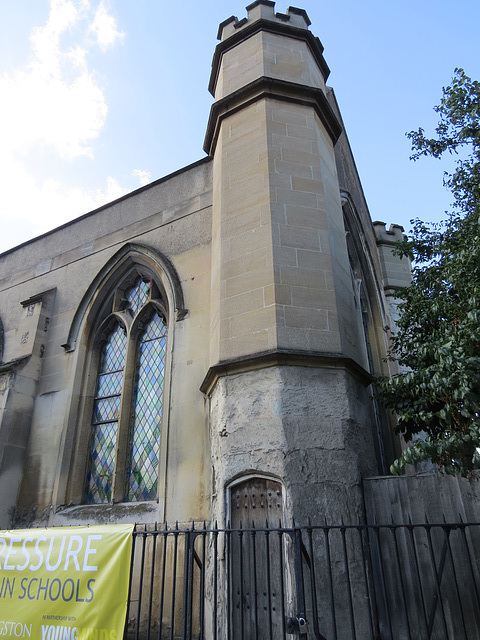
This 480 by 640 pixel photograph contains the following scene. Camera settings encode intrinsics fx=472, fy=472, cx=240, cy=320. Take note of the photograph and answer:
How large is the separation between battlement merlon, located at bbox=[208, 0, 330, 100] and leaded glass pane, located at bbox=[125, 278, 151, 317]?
3238 mm

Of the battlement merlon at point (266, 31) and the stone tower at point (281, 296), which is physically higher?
the battlement merlon at point (266, 31)

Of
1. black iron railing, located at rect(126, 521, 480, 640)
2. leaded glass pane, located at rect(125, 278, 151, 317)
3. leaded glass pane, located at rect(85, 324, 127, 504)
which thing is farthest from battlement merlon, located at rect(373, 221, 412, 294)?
black iron railing, located at rect(126, 521, 480, 640)

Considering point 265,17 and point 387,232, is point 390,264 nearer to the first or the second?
point 387,232

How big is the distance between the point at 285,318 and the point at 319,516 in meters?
1.94

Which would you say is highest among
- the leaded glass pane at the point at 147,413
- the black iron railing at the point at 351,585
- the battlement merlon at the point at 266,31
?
the battlement merlon at the point at 266,31

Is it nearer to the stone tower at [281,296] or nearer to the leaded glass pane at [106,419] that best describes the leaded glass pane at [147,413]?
the leaded glass pane at [106,419]

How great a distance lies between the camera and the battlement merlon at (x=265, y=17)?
24.7 feet

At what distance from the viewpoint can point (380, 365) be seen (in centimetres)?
884

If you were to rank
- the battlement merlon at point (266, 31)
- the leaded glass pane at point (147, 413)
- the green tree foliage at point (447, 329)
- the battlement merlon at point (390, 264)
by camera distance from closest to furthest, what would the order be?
the green tree foliage at point (447, 329), the leaded glass pane at point (147, 413), the battlement merlon at point (266, 31), the battlement merlon at point (390, 264)

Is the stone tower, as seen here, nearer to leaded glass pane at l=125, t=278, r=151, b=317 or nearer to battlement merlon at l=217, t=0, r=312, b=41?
battlement merlon at l=217, t=0, r=312, b=41

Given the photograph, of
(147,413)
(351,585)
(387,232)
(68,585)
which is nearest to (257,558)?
(351,585)

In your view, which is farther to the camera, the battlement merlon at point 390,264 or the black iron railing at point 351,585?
the battlement merlon at point 390,264

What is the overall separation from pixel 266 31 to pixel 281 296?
4.81 m

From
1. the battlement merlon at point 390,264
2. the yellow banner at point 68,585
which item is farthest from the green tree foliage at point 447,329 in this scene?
the battlement merlon at point 390,264
